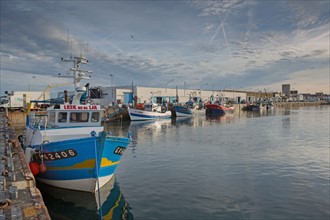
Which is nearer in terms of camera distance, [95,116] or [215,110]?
[95,116]

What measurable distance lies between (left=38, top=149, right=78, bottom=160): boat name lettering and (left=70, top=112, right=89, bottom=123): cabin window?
99.9 inches

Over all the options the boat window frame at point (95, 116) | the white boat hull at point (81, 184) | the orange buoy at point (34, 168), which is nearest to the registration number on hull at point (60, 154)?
the orange buoy at point (34, 168)

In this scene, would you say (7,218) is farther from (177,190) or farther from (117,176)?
(117,176)

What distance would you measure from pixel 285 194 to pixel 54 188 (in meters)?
10.8

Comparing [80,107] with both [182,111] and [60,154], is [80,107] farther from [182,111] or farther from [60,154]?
[182,111]

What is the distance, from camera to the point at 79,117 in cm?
1411

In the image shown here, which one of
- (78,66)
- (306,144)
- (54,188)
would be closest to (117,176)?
(54,188)

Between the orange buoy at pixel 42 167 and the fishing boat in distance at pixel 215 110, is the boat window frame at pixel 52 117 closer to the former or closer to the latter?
the orange buoy at pixel 42 167

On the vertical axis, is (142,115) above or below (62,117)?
below

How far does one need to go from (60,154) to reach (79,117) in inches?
119

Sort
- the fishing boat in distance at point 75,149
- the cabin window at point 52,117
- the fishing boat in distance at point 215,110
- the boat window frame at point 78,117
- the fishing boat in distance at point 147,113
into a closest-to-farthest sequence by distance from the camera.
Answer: the fishing boat in distance at point 75,149, the cabin window at point 52,117, the boat window frame at point 78,117, the fishing boat in distance at point 147,113, the fishing boat in distance at point 215,110

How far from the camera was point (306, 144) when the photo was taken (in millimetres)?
25109

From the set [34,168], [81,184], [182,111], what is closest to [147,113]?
[182,111]

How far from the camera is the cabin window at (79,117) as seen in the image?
13.9 m
